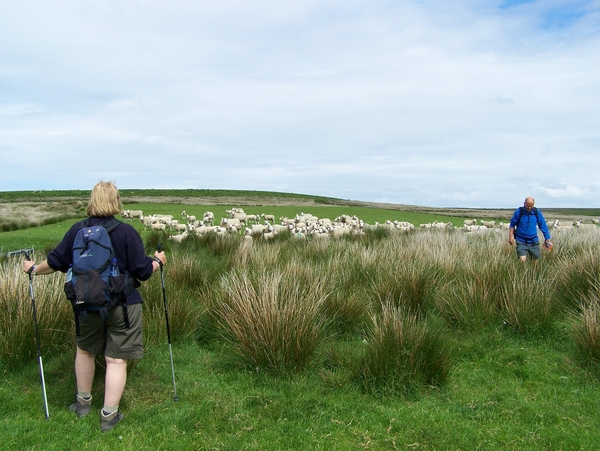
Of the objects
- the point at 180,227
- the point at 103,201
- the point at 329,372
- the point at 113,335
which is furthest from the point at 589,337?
the point at 180,227

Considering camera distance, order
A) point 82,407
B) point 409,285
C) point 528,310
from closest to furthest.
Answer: point 82,407
point 528,310
point 409,285

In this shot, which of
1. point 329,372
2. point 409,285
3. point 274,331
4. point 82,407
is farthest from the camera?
point 409,285

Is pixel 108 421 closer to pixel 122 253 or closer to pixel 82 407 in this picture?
pixel 82 407

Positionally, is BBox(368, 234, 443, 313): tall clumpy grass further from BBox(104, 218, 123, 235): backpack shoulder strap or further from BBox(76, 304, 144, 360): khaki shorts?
BBox(104, 218, 123, 235): backpack shoulder strap

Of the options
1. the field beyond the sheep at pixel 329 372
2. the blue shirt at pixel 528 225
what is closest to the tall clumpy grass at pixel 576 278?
the field beyond the sheep at pixel 329 372

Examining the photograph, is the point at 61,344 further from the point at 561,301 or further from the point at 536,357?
the point at 561,301

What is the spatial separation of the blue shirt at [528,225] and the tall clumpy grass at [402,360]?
6.14 meters

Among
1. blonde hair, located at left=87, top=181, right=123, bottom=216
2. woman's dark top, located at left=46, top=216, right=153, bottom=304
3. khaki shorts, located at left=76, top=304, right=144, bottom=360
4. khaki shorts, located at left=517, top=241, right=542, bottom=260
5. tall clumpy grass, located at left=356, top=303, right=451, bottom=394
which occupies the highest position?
blonde hair, located at left=87, top=181, right=123, bottom=216

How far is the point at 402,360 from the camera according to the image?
5.08m

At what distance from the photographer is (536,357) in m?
5.96

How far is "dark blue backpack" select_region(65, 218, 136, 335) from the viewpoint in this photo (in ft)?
12.7

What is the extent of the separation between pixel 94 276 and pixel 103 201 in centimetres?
68

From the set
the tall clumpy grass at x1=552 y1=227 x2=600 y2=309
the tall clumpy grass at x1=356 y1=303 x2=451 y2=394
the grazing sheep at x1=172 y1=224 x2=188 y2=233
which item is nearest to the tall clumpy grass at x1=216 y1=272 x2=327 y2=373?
the tall clumpy grass at x1=356 y1=303 x2=451 y2=394

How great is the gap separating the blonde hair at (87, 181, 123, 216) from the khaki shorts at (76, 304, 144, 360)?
2.73 ft
